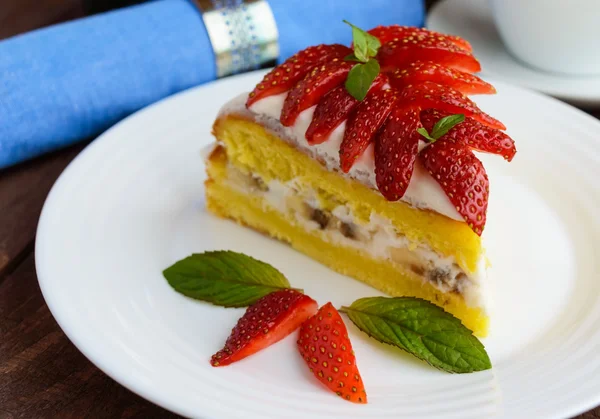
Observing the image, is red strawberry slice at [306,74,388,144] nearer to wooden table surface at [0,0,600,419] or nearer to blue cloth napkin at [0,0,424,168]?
wooden table surface at [0,0,600,419]

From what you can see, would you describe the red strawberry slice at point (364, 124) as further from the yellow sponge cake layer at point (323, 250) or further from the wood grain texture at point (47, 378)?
the wood grain texture at point (47, 378)

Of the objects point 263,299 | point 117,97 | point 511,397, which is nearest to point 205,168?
point 117,97

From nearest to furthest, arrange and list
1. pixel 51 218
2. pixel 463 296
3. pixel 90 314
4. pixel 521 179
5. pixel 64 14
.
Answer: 1. pixel 90 314
2. pixel 463 296
3. pixel 51 218
4. pixel 521 179
5. pixel 64 14

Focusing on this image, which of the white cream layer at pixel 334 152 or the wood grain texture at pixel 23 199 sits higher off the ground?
the white cream layer at pixel 334 152

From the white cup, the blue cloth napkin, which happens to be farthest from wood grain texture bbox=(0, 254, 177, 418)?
the white cup

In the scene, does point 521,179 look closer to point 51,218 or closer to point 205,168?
point 205,168

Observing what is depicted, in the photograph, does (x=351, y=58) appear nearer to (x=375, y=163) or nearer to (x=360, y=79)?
(x=360, y=79)

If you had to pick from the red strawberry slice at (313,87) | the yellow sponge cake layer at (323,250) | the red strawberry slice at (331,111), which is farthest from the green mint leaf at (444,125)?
the yellow sponge cake layer at (323,250)
